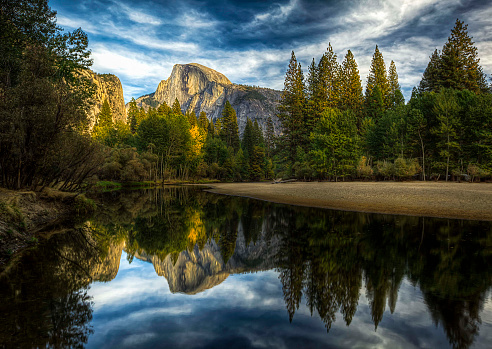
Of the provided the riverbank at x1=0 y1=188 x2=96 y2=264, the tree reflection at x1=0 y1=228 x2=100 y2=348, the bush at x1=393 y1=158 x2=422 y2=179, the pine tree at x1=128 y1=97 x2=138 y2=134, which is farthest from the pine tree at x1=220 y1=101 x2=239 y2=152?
the tree reflection at x1=0 y1=228 x2=100 y2=348

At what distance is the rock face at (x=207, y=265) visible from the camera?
6573mm

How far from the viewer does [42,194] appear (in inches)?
605

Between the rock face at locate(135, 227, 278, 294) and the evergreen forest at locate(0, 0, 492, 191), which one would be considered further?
the evergreen forest at locate(0, 0, 492, 191)

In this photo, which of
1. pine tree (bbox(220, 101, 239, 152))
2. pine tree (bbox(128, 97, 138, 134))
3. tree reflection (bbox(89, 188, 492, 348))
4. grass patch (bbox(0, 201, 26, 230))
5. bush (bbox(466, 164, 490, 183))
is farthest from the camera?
pine tree (bbox(220, 101, 239, 152))

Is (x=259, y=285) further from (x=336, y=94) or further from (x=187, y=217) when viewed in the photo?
(x=336, y=94)

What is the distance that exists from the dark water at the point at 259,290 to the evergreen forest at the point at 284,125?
5.76 metres

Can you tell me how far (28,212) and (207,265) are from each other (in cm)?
968

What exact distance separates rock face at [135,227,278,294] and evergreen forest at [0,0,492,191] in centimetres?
888

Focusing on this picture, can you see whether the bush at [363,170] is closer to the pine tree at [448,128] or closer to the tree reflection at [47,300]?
the pine tree at [448,128]

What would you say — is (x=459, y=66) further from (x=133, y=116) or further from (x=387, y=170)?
(x=133, y=116)

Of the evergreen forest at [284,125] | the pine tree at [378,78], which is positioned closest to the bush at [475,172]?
the evergreen forest at [284,125]

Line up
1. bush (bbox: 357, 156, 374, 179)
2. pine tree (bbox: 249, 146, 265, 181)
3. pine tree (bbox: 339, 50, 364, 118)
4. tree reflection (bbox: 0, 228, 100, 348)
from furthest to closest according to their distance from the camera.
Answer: pine tree (bbox: 249, 146, 265, 181), pine tree (bbox: 339, 50, 364, 118), bush (bbox: 357, 156, 374, 179), tree reflection (bbox: 0, 228, 100, 348)

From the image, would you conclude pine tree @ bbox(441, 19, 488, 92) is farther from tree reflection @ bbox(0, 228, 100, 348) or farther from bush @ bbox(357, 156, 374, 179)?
tree reflection @ bbox(0, 228, 100, 348)

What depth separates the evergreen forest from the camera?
12.3m
